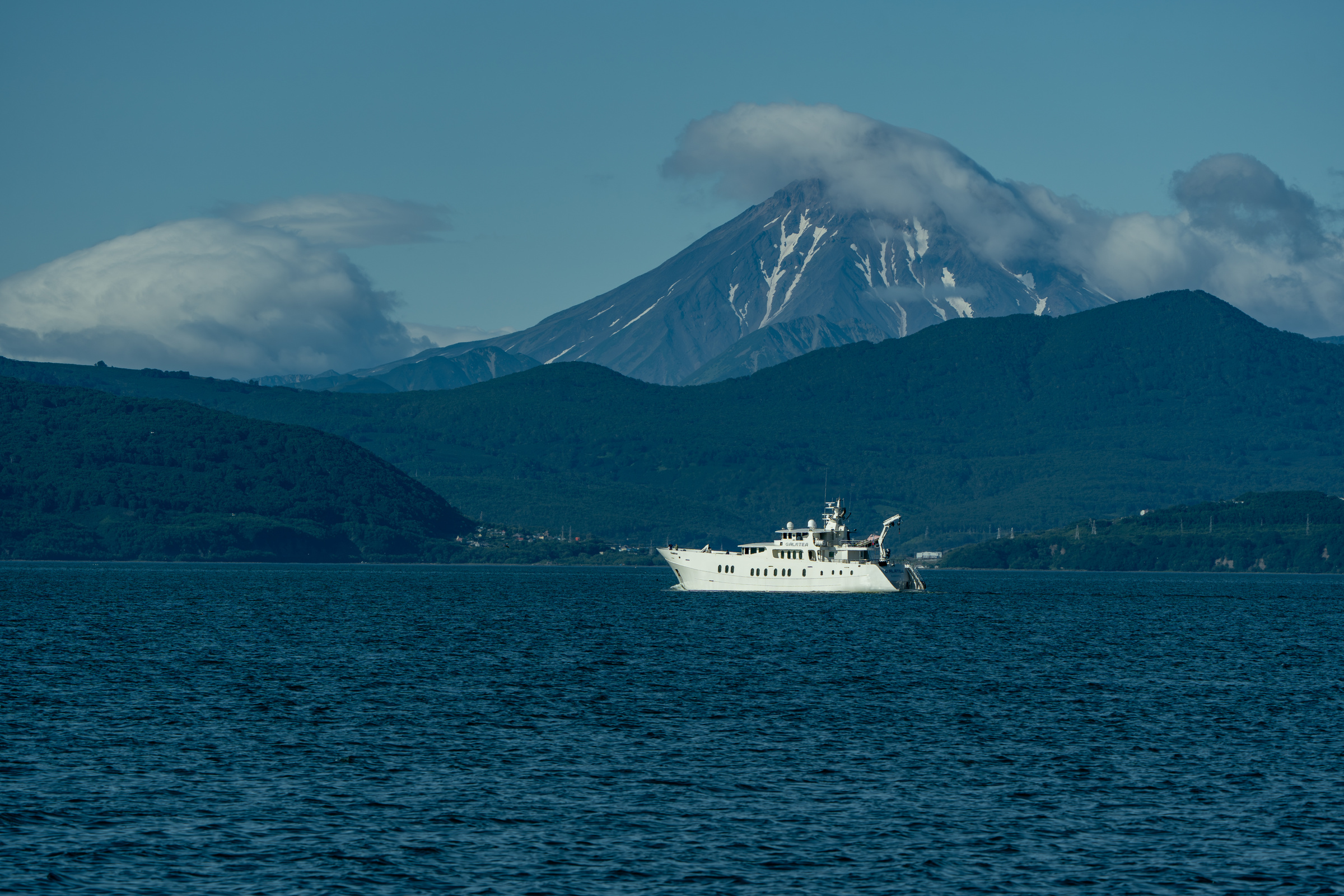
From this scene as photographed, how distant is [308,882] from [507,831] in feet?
29.4

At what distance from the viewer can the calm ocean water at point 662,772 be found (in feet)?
159

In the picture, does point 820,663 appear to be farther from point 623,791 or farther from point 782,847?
point 782,847

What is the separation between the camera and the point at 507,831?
176 ft

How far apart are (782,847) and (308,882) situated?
15.5 meters

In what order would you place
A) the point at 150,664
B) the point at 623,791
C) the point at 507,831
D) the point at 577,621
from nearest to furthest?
the point at 507,831 → the point at 623,791 → the point at 150,664 → the point at 577,621

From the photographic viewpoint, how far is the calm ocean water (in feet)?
159

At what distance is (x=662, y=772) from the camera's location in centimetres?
6538

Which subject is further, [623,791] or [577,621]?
[577,621]

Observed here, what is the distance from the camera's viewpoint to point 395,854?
164 ft

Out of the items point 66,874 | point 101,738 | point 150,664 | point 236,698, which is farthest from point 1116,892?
point 150,664

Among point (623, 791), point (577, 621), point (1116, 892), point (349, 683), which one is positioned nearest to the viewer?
point (1116, 892)

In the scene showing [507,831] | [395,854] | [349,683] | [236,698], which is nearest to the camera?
[395,854]

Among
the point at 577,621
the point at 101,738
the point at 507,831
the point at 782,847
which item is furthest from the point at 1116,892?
the point at 577,621

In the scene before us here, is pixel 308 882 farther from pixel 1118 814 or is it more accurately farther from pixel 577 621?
pixel 577 621
